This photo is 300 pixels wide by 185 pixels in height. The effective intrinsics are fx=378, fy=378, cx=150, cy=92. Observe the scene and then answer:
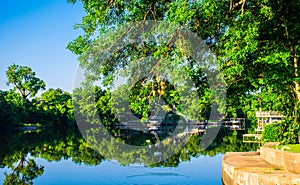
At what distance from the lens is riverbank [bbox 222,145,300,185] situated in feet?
25.1

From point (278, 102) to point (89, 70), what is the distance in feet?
20.8

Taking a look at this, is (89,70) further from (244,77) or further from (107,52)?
(244,77)

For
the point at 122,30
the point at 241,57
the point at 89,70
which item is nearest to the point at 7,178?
the point at 89,70

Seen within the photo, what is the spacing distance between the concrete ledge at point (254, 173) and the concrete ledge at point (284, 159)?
0.12 meters

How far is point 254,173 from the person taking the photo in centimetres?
823

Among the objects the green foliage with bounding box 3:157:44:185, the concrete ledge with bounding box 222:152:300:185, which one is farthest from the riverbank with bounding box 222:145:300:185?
the green foliage with bounding box 3:157:44:185

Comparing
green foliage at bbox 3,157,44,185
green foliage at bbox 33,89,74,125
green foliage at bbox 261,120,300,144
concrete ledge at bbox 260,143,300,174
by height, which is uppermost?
green foliage at bbox 33,89,74,125

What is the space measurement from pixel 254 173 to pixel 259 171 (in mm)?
451

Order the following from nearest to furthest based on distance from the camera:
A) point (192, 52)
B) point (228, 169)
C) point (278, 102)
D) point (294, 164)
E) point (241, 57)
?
point (294, 164) < point (241, 57) < point (228, 169) < point (192, 52) < point (278, 102)

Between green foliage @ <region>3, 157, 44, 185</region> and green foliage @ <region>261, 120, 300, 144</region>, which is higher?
green foliage @ <region>261, 120, 300, 144</region>

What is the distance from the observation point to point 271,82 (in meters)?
10.5

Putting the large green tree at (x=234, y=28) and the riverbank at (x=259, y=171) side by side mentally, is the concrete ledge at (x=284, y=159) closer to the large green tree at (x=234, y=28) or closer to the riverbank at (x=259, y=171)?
the riverbank at (x=259, y=171)

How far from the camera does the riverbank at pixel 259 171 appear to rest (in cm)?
765

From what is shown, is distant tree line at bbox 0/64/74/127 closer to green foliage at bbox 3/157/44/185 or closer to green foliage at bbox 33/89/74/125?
green foliage at bbox 33/89/74/125
